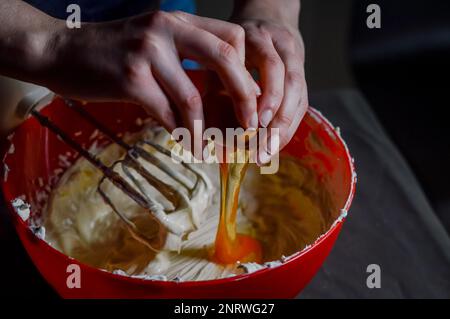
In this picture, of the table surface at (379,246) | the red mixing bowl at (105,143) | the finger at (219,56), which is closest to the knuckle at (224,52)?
the finger at (219,56)

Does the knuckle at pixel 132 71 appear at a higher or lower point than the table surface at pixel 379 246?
higher

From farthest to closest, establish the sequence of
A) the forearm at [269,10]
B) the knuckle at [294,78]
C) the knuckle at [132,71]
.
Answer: the forearm at [269,10] < the knuckle at [294,78] < the knuckle at [132,71]

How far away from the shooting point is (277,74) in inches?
25.4

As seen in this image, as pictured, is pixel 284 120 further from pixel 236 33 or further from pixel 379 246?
pixel 379 246

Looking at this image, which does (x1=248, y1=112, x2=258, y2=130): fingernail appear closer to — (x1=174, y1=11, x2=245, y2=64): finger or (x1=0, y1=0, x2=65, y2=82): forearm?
(x1=174, y1=11, x2=245, y2=64): finger

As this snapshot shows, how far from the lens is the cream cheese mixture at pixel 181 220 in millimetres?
760

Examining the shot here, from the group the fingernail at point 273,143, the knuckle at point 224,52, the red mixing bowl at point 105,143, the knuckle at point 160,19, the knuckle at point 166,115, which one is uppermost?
the knuckle at point 160,19

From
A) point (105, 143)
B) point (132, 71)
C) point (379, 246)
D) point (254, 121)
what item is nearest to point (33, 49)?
point (132, 71)

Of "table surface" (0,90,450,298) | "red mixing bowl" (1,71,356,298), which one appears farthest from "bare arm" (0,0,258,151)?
"table surface" (0,90,450,298)

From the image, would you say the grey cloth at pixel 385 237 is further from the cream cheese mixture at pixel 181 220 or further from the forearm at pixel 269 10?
the forearm at pixel 269 10

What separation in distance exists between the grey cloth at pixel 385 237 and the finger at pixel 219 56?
13.5 inches

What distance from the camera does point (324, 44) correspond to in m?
1.60

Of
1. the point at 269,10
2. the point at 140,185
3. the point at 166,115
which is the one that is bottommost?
the point at 140,185

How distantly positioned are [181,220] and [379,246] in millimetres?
306
